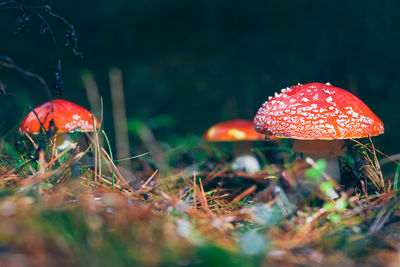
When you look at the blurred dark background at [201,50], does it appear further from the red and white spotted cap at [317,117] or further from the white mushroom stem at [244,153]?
the red and white spotted cap at [317,117]

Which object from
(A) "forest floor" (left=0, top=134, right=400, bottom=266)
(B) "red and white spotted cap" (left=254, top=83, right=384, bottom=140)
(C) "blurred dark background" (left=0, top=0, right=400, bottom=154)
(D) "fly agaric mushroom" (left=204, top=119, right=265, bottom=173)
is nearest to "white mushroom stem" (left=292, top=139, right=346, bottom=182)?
(B) "red and white spotted cap" (left=254, top=83, right=384, bottom=140)

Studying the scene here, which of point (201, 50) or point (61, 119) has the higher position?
point (201, 50)

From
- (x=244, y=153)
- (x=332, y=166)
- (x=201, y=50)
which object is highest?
(x=201, y=50)

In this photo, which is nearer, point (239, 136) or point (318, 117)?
point (318, 117)

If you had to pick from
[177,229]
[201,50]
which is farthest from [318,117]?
[201,50]

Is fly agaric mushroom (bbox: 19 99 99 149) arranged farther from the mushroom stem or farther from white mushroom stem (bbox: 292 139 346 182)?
the mushroom stem

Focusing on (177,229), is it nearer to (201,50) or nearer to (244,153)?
(244,153)

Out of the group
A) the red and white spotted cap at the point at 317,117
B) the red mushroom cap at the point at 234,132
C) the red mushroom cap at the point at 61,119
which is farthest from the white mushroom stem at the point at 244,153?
the red mushroom cap at the point at 61,119
